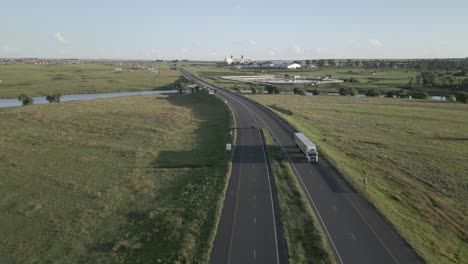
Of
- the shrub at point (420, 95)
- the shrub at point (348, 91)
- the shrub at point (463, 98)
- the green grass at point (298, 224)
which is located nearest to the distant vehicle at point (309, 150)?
the green grass at point (298, 224)

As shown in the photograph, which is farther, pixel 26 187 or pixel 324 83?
pixel 324 83

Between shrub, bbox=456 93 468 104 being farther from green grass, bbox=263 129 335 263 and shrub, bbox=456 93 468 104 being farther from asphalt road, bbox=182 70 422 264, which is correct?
green grass, bbox=263 129 335 263

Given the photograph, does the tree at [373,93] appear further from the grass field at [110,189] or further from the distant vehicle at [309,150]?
the distant vehicle at [309,150]

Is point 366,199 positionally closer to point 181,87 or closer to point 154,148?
point 154,148

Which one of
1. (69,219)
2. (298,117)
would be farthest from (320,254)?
(298,117)

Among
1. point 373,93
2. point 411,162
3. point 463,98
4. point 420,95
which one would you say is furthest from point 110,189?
point 420,95

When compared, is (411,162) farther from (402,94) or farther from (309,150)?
(402,94)

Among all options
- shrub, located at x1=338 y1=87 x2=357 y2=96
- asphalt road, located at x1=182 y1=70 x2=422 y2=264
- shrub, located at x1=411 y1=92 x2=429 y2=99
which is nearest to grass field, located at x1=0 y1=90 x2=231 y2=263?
asphalt road, located at x1=182 y1=70 x2=422 y2=264
